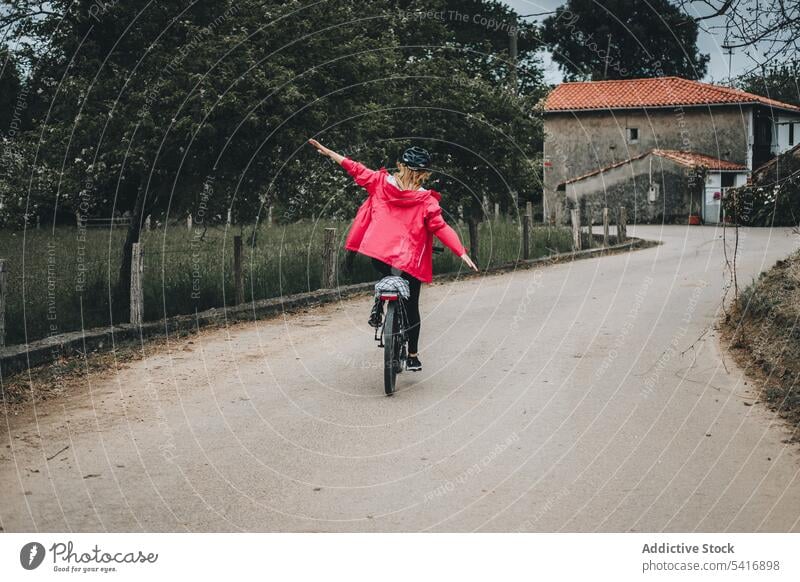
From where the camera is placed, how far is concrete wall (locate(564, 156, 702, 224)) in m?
46.7

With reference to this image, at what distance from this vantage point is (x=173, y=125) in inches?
464

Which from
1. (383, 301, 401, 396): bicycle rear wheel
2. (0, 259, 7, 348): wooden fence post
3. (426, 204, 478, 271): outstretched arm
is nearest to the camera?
(383, 301, 401, 396): bicycle rear wheel

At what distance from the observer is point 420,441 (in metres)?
6.59

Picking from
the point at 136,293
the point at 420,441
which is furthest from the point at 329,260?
the point at 420,441

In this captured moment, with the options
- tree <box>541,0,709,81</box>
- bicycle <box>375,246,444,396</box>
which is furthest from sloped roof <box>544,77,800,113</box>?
bicycle <box>375,246,444,396</box>

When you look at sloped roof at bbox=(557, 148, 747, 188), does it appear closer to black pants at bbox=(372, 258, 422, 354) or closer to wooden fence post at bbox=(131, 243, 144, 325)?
wooden fence post at bbox=(131, 243, 144, 325)

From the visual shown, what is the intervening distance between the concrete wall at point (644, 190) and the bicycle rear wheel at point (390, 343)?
3928 centimetres

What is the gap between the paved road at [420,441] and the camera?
5074mm

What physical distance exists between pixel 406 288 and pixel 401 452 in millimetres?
2195

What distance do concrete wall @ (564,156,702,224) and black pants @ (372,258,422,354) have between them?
38.7m

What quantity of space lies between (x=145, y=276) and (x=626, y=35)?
10.2 metres

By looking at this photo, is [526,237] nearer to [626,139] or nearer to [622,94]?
[622,94]

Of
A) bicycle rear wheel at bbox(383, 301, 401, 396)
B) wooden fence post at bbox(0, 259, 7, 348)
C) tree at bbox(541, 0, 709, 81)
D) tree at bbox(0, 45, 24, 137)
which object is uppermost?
tree at bbox(541, 0, 709, 81)
